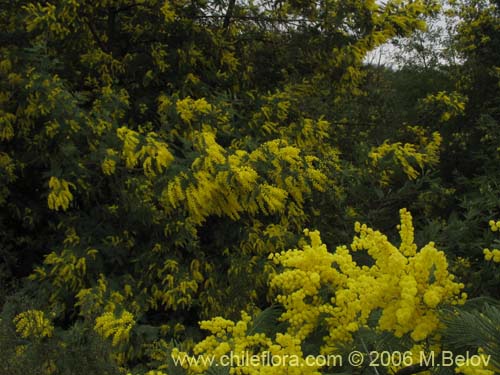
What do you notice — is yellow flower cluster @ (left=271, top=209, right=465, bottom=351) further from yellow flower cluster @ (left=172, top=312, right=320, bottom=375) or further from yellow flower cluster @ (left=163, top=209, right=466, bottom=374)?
yellow flower cluster @ (left=172, top=312, right=320, bottom=375)

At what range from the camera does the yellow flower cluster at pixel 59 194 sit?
399 centimetres

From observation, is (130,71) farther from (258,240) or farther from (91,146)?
(258,240)

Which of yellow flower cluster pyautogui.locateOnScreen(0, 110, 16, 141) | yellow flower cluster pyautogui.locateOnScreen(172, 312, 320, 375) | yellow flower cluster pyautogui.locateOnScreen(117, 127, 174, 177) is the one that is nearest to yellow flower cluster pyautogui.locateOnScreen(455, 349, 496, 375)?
yellow flower cluster pyautogui.locateOnScreen(172, 312, 320, 375)

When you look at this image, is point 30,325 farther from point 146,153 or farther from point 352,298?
point 352,298

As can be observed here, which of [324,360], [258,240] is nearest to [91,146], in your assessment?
[258,240]

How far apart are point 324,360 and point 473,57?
320 inches

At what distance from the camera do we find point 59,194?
13.2 feet

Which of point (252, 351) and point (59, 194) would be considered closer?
point (252, 351)

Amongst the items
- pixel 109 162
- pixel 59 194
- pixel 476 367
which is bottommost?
pixel 476 367

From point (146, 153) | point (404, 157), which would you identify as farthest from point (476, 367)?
point (404, 157)

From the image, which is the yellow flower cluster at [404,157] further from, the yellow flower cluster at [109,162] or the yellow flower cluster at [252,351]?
the yellow flower cluster at [252,351]

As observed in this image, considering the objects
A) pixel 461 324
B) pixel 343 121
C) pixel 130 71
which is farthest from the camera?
pixel 343 121

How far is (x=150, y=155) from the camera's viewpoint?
157 inches

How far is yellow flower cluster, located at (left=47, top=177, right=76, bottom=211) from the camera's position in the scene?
3.99m
